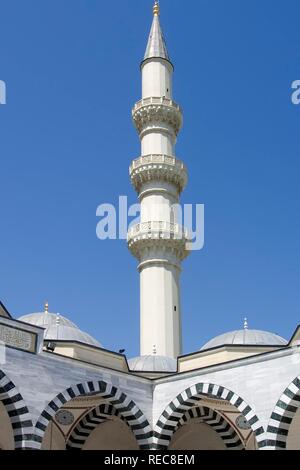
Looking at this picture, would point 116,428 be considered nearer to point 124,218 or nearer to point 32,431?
point 32,431

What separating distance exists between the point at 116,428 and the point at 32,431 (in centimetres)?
518

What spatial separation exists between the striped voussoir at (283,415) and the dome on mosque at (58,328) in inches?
209

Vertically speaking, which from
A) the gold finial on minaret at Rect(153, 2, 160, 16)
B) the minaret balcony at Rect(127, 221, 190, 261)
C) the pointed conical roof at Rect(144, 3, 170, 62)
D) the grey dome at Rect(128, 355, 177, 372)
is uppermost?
the gold finial on minaret at Rect(153, 2, 160, 16)

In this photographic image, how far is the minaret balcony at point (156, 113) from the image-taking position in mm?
25656

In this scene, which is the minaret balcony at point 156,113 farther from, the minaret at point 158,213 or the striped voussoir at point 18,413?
the striped voussoir at point 18,413

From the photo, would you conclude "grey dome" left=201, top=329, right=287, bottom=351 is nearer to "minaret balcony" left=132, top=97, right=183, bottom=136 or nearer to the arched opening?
the arched opening

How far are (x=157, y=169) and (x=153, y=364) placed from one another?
23.8 ft

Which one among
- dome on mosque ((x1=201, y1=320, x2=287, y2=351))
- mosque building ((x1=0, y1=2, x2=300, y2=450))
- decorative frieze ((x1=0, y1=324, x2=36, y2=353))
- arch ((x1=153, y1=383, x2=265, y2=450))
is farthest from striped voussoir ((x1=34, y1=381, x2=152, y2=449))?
dome on mosque ((x1=201, y1=320, x2=287, y2=351))

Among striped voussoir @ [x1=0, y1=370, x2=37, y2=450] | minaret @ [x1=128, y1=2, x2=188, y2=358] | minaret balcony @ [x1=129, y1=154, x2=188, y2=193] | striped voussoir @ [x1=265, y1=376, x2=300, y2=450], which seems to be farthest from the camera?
minaret balcony @ [x1=129, y1=154, x2=188, y2=193]

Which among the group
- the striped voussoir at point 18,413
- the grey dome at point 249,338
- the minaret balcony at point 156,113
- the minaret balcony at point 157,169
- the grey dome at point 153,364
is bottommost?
the striped voussoir at point 18,413

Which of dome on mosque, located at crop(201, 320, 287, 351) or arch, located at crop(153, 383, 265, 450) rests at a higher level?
dome on mosque, located at crop(201, 320, 287, 351)

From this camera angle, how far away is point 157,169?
24.6 m

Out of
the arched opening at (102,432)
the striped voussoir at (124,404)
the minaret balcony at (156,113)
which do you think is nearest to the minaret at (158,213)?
the minaret balcony at (156,113)

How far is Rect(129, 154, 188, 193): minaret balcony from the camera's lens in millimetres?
24609
